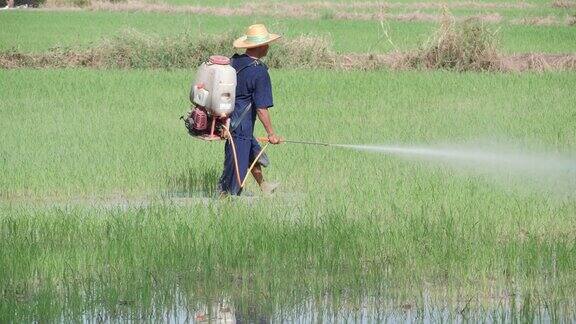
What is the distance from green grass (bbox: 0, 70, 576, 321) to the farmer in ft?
1.09

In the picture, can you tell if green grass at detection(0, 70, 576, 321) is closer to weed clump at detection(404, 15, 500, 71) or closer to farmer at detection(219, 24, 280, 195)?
farmer at detection(219, 24, 280, 195)

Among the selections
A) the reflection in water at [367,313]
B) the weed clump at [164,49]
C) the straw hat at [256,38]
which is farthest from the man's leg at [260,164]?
the weed clump at [164,49]

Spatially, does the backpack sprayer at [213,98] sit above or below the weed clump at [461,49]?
above

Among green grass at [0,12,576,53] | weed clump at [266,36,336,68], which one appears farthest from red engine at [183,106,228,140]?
green grass at [0,12,576,53]

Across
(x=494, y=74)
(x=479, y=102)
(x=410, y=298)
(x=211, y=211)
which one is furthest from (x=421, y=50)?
(x=410, y=298)

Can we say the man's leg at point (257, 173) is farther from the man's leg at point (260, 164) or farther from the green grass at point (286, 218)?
the green grass at point (286, 218)

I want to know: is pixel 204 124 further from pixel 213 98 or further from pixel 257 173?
pixel 257 173

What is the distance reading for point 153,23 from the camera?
24688mm

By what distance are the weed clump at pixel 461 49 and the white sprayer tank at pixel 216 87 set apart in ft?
29.5

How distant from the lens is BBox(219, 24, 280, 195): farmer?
775 cm

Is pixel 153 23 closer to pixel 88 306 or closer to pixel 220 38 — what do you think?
pixel 220 38

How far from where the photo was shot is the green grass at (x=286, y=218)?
548 cm

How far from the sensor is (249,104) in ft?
26.0

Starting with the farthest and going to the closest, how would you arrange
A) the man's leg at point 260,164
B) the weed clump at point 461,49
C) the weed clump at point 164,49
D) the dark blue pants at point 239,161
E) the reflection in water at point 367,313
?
1. the weed clump at point 164,49
2. the weed clump at point 461,49
3. the man's leg at point 260,164
4. the dark blue pants at point 239,161
5. the reflection in water at point 367,313
